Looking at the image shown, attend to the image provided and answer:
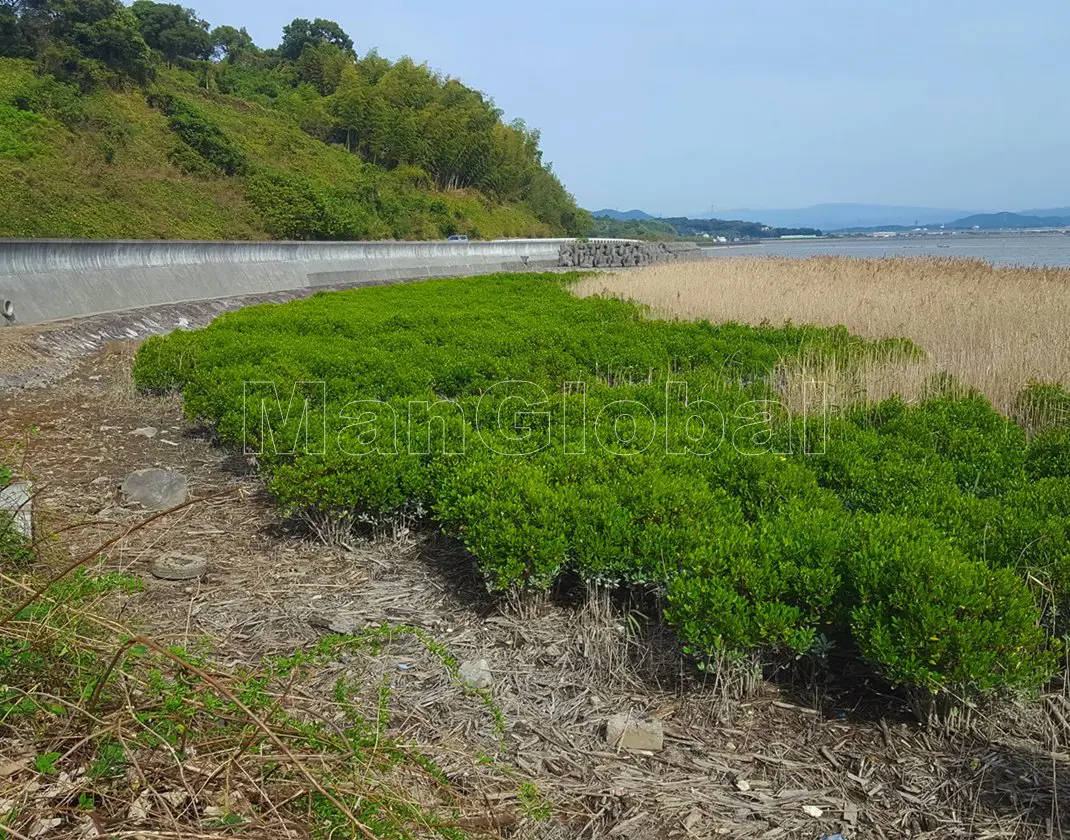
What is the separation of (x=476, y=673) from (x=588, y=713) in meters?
0.54

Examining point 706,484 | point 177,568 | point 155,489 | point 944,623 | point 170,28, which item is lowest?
point 177,568

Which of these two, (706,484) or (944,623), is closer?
(944,623)

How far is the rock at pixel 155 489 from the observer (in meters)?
5.62

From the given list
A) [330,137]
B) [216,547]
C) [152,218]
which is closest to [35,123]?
[152,218]

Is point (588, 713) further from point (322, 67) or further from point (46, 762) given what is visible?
point (322, 67)

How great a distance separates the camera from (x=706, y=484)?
4703 millimetres

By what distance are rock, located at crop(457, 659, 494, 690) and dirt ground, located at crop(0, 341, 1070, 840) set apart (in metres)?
0.05

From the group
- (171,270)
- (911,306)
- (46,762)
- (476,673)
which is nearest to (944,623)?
(476,673)

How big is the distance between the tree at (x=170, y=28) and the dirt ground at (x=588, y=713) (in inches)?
1974

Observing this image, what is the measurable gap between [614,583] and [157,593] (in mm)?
2354

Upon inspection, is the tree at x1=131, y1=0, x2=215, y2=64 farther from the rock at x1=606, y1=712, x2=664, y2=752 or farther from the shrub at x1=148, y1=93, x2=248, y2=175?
the rock at x1=606, y1=712, x2=664, y2=752

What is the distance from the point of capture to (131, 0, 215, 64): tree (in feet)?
153

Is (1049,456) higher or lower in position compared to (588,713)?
higher

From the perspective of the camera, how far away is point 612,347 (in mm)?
9453
